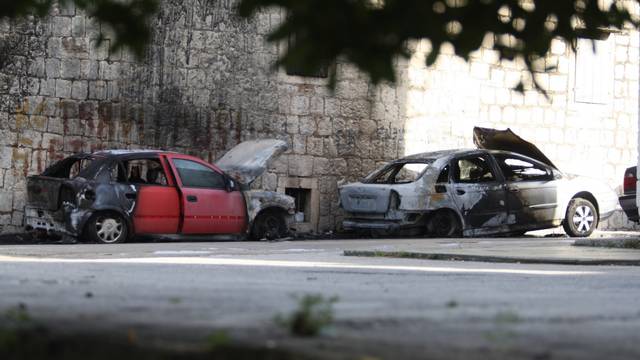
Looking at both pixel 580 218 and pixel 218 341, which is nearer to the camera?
pixel 218 341

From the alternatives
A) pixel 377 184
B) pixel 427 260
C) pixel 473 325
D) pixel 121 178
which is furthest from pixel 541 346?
pixel 377 184

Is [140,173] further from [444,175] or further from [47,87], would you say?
[444,175]

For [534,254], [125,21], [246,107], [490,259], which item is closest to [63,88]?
[246,107]

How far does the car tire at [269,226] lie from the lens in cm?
2150

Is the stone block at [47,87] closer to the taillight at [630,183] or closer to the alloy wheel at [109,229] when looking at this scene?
the alloy wheel at [109,229]

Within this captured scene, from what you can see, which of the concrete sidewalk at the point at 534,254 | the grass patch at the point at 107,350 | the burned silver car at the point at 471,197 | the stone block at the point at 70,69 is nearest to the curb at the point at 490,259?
the concrete sidewalk at the point at 534,254

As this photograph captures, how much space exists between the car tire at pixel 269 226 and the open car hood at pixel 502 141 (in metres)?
6.04

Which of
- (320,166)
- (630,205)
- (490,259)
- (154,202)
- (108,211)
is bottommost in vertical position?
(490,259)

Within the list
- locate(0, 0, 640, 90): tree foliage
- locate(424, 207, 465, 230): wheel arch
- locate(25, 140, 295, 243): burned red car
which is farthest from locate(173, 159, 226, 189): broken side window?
locate(0, 0, 640, 90): tree foliage

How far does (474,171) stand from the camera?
Result: 23.2 metres

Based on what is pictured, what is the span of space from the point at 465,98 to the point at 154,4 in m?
20.7

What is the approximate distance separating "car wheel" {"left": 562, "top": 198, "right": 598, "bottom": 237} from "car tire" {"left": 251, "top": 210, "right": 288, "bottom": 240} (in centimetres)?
531

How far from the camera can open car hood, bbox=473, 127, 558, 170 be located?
26625 mm

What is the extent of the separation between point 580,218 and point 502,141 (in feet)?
9.39
